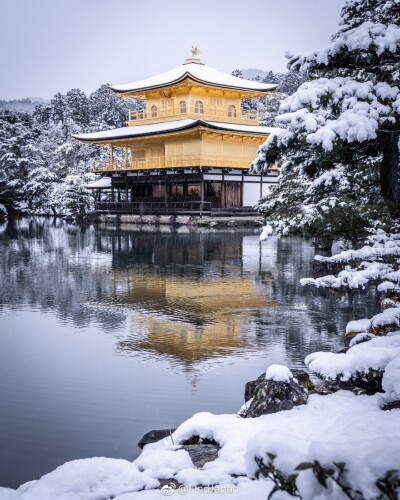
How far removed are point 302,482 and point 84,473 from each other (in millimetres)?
2603

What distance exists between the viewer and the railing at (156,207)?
36.6 metres

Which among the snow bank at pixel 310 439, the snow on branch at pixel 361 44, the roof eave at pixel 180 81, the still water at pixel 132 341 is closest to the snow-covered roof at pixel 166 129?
the roof eave at pixel 180 81

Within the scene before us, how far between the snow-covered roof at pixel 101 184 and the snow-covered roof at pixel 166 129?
13.2ft

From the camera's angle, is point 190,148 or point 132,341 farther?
point 190,148

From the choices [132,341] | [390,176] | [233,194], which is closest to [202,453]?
[132,341]

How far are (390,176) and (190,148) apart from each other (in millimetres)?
31864

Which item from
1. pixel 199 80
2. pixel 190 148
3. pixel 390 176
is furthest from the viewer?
pixel 190 148

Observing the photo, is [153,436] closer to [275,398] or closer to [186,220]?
[275,398]

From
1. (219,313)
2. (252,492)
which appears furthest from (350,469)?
(219,313)

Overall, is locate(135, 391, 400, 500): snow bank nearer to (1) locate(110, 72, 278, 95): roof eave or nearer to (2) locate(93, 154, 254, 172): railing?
(2) locate(93, 154, 254, 172): railing

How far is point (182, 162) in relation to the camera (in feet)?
123

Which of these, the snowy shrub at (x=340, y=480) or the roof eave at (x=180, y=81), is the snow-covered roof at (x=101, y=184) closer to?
the roof eave at (x=180, y=81)

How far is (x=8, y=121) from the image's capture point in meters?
51.9

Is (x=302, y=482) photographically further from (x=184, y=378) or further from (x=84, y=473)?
(x=184, y=378)
